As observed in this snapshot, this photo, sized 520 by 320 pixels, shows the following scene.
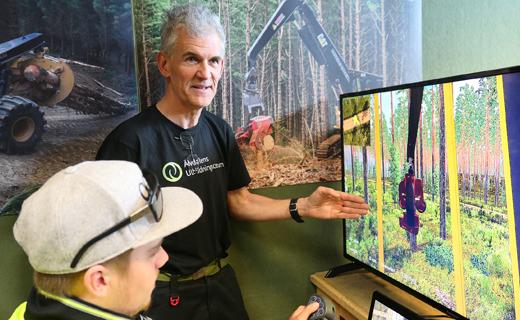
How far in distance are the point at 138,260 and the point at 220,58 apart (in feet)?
2.90

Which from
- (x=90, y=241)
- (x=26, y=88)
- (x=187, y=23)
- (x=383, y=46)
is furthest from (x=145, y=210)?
(x=383, y=46)

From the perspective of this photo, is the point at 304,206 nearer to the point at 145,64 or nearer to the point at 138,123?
the point at 138,123

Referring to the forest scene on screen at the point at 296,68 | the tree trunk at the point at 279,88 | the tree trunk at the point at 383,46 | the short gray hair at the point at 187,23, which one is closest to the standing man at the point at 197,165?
the short gray hair at the point at 187,23

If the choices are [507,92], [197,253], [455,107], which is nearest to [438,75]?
[455,107]

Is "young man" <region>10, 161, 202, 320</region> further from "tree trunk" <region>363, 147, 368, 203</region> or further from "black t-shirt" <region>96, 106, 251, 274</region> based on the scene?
"tree trunk" <region>363, 147, 368, 203</region>

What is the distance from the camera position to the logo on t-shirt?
4.84 feet

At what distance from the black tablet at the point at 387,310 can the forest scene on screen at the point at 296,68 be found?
0.69 meters

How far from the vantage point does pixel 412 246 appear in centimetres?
135

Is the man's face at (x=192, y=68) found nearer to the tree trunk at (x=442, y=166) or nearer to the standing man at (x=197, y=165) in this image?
the standing man at (x=197, y=165)

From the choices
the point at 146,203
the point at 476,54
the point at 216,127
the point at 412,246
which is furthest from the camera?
the point at 476,54

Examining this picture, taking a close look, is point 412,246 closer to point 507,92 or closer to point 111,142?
point 507,92

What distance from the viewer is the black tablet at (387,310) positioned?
1.24m

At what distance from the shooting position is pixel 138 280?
868mm

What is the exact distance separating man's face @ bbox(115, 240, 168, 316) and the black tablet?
0.78m
